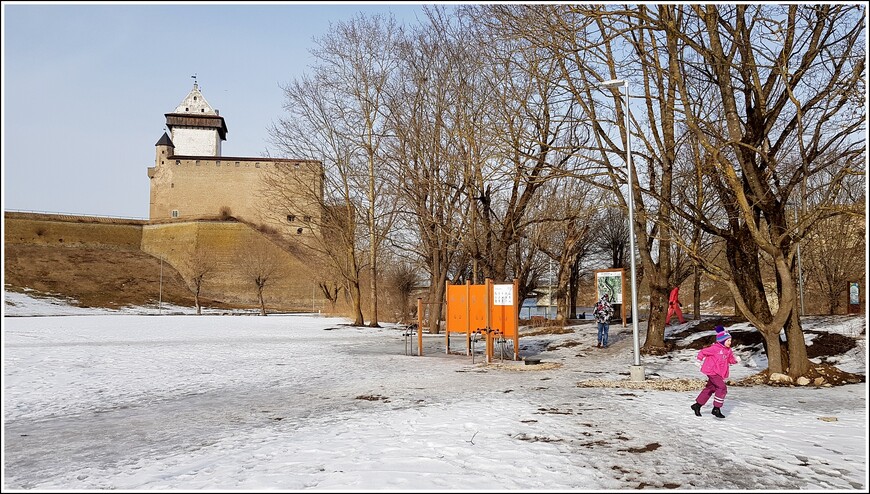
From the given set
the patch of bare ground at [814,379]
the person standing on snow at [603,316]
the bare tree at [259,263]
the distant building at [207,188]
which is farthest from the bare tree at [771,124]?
the distant building at [207,188]

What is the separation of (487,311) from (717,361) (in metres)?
9.00

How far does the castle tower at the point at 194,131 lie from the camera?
95.2 meters

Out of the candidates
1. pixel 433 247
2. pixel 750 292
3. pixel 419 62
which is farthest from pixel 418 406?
pixel 419 62

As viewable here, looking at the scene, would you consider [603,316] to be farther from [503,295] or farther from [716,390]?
[716,390]

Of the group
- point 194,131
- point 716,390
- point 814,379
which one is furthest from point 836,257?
point 194,131

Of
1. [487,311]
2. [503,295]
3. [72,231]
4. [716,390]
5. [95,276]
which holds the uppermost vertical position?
[72,231]

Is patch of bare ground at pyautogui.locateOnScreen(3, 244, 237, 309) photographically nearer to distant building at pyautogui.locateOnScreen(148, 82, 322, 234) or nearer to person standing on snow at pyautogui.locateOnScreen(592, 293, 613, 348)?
distant building at pyautogui.locateOnScreen(148, 82, 322, 234)

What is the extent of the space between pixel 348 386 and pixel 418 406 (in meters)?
3.02

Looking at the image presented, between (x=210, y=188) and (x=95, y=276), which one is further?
(x=210, y=188)

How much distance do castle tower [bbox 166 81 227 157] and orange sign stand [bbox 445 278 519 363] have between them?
84.2 metres

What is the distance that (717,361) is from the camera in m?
9.31

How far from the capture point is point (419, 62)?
2641 centimetres

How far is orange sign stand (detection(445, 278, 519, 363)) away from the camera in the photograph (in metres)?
17.7

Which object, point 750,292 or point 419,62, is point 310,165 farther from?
point 750,292
